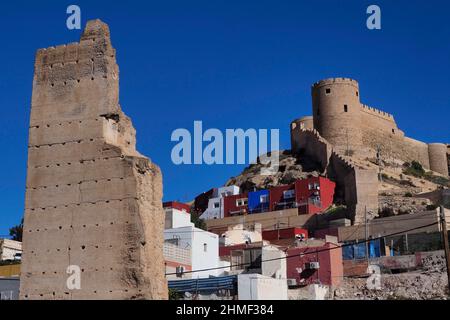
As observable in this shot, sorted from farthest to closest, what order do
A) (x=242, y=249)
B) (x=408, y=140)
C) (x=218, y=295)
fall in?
(x=408, y=140) < (x=242, y=249) < (x=218, y=295)

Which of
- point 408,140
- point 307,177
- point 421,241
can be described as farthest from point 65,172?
point 408,140

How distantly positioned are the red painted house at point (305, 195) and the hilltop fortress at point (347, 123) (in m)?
8.80

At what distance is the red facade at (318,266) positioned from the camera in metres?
31.8

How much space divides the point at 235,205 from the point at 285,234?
8.46 meters

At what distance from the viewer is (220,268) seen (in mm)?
33219

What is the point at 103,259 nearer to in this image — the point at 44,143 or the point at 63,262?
the point at 63,262

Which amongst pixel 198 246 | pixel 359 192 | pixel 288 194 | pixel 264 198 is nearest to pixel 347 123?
pixel 288 194

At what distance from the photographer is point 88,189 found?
13.7 metres

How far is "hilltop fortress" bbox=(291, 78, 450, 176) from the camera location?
57.8 m

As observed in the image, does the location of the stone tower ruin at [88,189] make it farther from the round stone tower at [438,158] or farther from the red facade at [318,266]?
the round stone tower at [438,158]

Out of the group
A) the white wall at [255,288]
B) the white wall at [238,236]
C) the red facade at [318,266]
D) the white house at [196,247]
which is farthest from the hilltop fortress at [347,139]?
the white wall at [255,288]

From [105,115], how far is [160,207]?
82.7 inches

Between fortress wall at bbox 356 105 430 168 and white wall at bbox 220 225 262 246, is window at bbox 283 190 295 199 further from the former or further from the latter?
fortress wall at bbox 356 105 430 168

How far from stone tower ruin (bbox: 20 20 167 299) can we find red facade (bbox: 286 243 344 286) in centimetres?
1864
